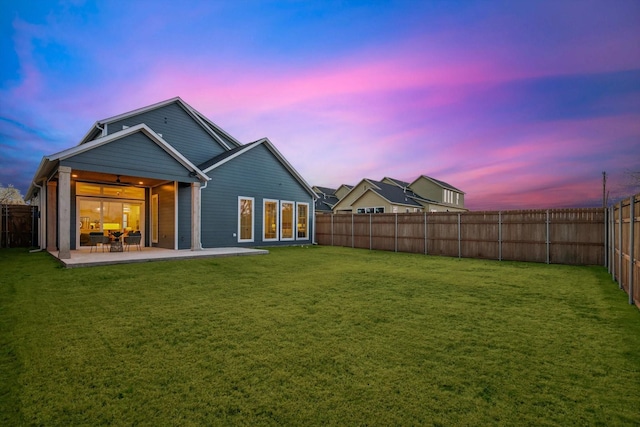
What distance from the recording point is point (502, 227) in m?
12.1

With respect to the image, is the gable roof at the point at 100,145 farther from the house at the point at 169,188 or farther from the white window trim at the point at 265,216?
the white window trim at the point at 265,216

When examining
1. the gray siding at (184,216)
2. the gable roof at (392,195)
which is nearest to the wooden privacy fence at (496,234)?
the gray siding at (184,216)

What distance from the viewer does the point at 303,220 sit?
18.1 m

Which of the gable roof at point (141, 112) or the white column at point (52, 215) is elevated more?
the gable roof at point (141, 112)

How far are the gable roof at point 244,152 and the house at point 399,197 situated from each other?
39.7 feet

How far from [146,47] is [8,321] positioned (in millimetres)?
16915

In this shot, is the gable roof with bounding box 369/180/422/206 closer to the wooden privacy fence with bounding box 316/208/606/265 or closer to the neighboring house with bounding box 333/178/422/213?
the neighboring house with bounding box 333/178/422/213

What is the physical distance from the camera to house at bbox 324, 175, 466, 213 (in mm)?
28953

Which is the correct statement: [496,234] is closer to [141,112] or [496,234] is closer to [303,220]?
[303,220]

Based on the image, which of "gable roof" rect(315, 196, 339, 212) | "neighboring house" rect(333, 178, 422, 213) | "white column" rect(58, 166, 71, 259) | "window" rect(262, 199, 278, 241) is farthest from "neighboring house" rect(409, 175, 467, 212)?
"white column" rect(58, 166, 71, 259)

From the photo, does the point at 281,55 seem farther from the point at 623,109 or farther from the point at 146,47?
the point at 623,109

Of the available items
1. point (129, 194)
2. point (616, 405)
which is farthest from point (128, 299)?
point (129, 194)

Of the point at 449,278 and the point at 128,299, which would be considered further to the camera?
the point at 449,278

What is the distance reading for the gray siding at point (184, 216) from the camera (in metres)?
12.8
